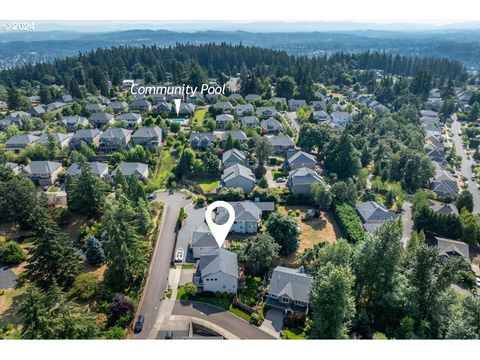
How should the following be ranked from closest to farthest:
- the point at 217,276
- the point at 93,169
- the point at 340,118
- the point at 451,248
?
the point at 217,276, the point at 451,248, the point at 93,169, the point at 340,118

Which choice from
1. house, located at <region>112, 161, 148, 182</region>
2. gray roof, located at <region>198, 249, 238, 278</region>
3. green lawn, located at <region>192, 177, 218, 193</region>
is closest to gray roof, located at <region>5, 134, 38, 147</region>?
house, located at <region>112, 161, 148, 182</region>

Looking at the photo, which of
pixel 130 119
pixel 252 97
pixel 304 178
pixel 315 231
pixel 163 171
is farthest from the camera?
pixel 252 97

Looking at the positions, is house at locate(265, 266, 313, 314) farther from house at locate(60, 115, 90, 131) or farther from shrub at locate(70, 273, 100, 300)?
house at locate(60, 115, 90, 131)

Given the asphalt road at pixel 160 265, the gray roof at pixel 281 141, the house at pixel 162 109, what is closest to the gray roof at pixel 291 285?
the asphalt road at pixel 160 265

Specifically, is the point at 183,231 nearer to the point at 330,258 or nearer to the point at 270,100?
the point at 330,258

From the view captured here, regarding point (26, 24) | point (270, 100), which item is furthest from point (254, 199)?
point (270, 100)

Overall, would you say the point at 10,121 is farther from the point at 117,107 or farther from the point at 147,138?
the point at 147,138

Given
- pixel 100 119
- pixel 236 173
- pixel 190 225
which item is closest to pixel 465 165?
pixel 236 173
